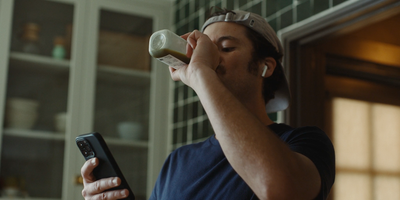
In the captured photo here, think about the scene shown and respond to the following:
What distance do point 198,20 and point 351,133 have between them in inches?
45.1

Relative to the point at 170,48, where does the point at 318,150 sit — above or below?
below

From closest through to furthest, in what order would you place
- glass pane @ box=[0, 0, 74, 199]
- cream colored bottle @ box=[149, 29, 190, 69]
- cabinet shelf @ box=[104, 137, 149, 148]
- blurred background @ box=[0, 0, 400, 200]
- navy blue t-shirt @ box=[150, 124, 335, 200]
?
navy blue t-shirt @ box=[150, 124, 335, 200] → cream colored bottle @ box=[149, 29, 190, 69] → blurred background @ box=[0, 0, 400, 200] → glass pane @ box=[0, 0, 74, 199] → cabinet shelf @ box=[104, 137, 149, 148]

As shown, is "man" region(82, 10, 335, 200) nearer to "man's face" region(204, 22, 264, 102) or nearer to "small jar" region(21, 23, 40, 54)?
"man's face" region(204, 22, 264, 102)

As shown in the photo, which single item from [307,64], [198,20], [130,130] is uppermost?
[198,20]

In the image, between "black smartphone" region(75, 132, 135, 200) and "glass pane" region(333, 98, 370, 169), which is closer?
"black smartphone" region(75, 132, 135, 200)

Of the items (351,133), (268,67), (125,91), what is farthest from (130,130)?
(268,67)

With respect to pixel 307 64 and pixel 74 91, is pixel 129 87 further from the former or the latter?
pixel 307 64

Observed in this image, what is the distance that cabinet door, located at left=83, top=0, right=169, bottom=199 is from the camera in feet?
8.10

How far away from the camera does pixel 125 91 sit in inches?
100

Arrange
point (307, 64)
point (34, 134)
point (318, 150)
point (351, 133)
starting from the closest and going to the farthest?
1. point (318, 150)
2. point (351, 133)
3. point (307, 64)
4. point (34, 134)

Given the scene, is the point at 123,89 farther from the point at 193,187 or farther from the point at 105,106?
the point at 193,187

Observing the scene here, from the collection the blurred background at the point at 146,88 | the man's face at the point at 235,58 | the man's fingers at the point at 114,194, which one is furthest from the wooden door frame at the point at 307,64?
the man's fingers at the point at 114,194

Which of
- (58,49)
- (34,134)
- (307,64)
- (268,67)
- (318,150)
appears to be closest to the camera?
(318,150)

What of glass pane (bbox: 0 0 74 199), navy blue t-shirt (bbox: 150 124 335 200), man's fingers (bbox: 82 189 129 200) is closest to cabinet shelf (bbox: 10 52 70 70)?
glass pane (bbox: 0 0 74 199)
